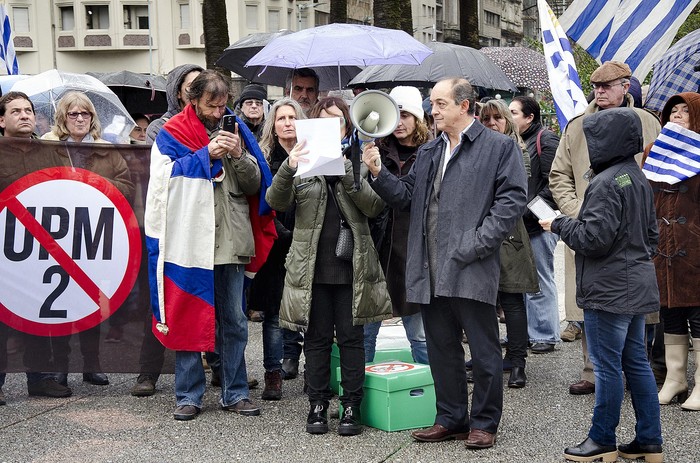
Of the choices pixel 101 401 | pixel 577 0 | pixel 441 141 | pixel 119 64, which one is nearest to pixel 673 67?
pixel 577 0

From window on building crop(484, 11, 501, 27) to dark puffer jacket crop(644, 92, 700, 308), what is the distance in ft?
262

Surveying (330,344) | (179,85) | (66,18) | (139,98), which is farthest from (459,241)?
(66,18)

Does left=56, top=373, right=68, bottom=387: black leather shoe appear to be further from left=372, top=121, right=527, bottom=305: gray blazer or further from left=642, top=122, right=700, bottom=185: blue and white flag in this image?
left=642, top=122, right=700, bottom=185: blue and white flag

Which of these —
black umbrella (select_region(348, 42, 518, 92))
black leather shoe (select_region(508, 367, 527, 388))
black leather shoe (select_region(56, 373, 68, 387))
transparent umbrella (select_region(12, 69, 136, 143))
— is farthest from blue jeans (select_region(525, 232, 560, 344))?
transparent umbrella (select_region(12, 69, 136, 143))

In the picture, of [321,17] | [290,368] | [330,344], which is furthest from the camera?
[321,17]

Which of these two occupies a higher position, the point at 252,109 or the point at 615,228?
the point at 252,109

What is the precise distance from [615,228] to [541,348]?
3.24 meters

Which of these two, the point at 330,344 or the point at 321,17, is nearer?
the point at 330,344

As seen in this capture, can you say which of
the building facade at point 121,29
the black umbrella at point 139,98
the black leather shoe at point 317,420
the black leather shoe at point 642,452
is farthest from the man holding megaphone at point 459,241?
the building facade at point 121,29

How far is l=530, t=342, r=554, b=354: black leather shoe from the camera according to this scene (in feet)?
26.8

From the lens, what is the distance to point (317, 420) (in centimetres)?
588

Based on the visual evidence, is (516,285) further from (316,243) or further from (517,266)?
(316,243)

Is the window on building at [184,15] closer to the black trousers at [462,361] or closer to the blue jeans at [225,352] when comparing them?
the blue jeans at [225,352]

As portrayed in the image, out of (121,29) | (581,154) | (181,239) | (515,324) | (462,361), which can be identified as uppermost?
(121,29)
